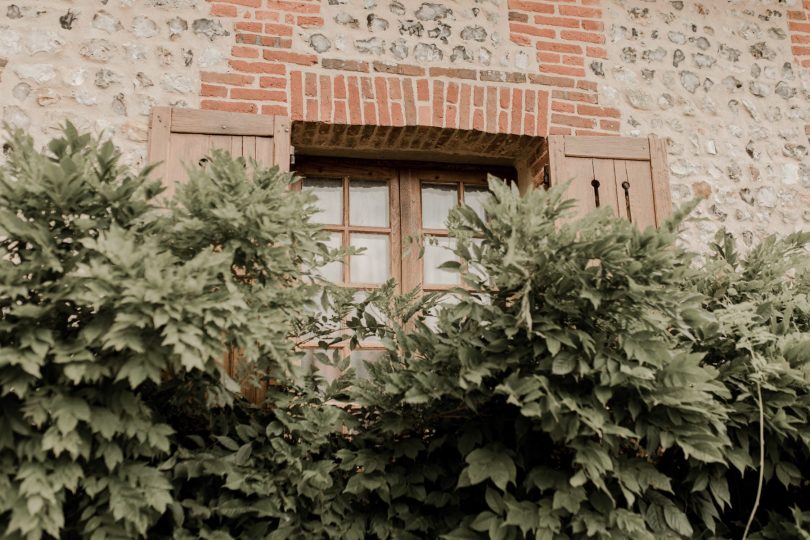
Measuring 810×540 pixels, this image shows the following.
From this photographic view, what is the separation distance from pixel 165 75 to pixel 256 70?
45cm

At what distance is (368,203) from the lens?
384 cm

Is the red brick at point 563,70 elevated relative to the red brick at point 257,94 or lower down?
elevated

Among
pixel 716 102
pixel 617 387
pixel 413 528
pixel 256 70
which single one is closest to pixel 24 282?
pixel 413 528

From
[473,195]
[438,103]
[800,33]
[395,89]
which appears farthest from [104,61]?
[800,33]

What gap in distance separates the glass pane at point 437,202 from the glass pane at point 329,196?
1.61 feet

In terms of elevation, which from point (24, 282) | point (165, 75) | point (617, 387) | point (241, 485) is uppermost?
point (165, 75)

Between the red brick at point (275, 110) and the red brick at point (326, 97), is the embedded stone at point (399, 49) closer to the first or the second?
the red brick at point (326, 97)

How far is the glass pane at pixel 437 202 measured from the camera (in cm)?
388

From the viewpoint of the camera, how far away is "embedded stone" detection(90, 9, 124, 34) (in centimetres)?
339

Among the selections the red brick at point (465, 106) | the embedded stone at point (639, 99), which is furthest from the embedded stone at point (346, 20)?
the embedded stone at point (639, 99)

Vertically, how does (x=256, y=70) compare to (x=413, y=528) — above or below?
above

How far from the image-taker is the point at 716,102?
404 centimetres

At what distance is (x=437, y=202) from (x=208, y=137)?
1.35 m

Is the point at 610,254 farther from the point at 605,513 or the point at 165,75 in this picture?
the point at 165,75
